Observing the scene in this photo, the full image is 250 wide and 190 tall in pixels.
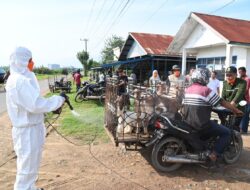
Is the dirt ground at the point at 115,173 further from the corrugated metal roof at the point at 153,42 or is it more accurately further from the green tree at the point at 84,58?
the green tree at the point at 84,58

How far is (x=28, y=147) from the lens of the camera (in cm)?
315

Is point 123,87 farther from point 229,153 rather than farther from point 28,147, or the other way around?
point 28,147

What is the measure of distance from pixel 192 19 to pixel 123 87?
10.8 metres

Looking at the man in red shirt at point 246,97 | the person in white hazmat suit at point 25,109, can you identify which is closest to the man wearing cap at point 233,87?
the man in red shirt at point 246,97

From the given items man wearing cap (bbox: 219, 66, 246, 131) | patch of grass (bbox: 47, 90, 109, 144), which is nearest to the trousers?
patch of grass (bbox: 47, 90, 109, 144)

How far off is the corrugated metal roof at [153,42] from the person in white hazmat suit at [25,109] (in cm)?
1624

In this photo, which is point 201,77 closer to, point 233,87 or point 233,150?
point 233,150

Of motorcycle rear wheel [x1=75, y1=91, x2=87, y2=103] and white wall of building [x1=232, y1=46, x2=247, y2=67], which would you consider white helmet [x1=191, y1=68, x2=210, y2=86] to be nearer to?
white wall of building [x1=232, y1=46, x2=247, y2=67]

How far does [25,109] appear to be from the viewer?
3082 mm

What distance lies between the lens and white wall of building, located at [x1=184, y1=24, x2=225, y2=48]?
43.4 feet

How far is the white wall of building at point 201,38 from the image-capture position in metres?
13.2

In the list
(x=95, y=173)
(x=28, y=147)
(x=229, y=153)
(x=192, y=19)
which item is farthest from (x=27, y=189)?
(x=192, y=19)

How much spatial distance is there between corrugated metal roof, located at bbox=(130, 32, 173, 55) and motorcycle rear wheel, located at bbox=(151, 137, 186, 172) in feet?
48.9

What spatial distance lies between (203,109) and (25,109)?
2621mm
